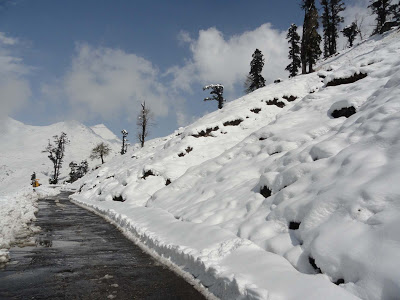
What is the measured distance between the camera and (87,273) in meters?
5.24

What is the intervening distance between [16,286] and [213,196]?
20.3 feet

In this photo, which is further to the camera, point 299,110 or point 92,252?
point 299,110

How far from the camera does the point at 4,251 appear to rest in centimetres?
605

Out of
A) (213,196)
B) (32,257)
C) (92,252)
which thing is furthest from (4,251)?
(213,196)

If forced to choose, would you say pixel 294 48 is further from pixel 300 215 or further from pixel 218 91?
pixel 300 215

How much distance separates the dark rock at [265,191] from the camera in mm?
7589

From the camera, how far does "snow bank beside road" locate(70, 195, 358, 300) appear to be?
3.65 m

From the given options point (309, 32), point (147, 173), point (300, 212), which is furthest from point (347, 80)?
point (309, 32)

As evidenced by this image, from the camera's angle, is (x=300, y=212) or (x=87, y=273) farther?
(x=300, y=212)

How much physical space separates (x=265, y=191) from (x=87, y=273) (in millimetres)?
4790

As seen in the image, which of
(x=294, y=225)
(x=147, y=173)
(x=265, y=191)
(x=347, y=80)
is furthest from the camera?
(x=147, y=173)

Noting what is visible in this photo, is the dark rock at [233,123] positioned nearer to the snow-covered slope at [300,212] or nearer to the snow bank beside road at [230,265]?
the snow-covered slope at [300,212]

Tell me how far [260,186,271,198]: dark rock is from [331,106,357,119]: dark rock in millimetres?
4808

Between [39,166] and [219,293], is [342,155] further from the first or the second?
[39,166]
